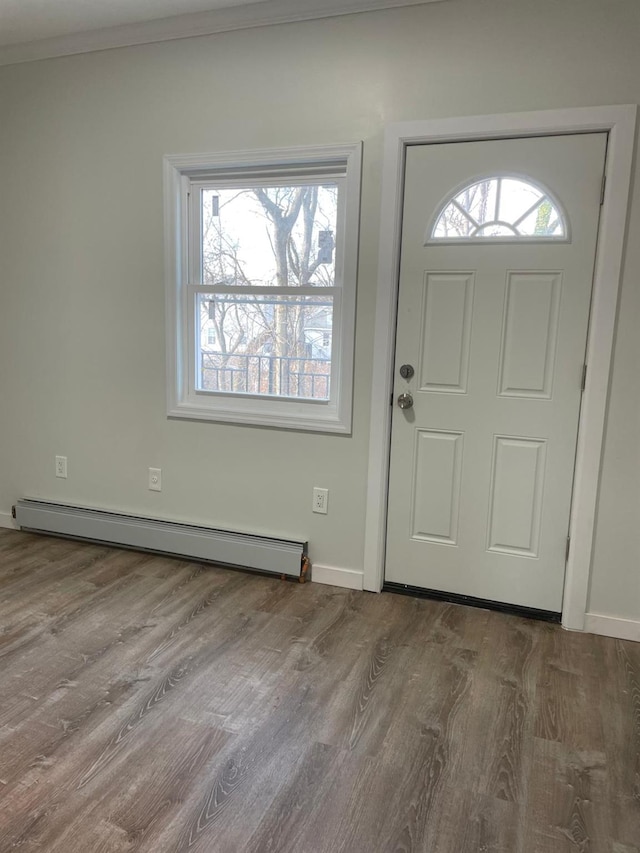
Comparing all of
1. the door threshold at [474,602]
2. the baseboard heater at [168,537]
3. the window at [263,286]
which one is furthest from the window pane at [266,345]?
the door threshold at [474,602]

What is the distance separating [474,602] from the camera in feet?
8.54

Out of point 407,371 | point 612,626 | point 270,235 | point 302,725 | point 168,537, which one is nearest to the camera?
point 302,725

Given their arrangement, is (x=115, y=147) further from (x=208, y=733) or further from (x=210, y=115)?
(x=208, y=733)

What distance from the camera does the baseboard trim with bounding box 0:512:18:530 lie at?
3422 millimetres

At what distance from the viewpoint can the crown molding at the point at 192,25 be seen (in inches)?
94.5

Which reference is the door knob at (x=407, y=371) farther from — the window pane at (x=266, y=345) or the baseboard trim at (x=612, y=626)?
the baseboard trim at (x=612, y=626)

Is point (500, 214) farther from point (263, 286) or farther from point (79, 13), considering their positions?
point (79, 13)

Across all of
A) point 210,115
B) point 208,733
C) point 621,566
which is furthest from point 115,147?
point 621,566

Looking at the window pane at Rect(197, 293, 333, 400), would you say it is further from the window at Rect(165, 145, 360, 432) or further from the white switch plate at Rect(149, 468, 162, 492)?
the white switch plate at Rect(149, 468, 162, 492)

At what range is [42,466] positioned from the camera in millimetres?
3324

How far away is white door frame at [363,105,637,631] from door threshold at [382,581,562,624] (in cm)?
6

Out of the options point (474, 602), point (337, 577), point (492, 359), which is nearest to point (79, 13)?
Answer: point (492, 359)

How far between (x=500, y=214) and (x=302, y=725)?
208cm

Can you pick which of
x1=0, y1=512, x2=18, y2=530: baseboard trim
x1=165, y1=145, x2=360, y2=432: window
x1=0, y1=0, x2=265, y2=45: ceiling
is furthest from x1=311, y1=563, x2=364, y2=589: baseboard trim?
x1=0, y1=0, x2=265, y2=45: ceiling
